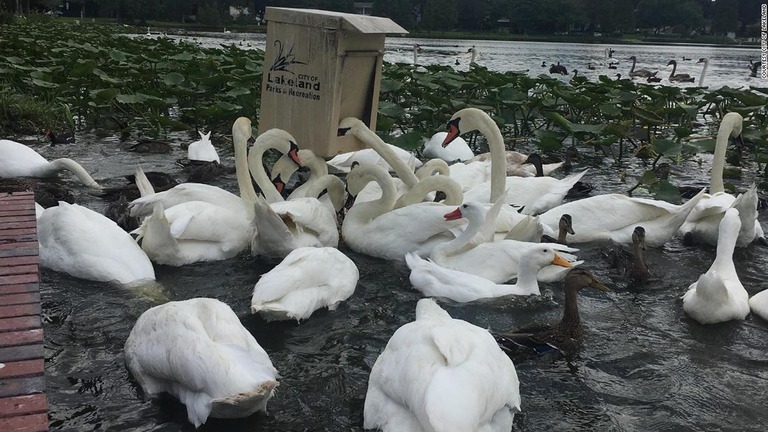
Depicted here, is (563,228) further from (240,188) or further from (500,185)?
(240,188)

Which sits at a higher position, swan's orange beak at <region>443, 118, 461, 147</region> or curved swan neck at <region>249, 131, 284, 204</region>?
swan's orange beak at <region>443, 118, 461, 147</region>

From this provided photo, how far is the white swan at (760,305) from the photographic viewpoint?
5.36 m

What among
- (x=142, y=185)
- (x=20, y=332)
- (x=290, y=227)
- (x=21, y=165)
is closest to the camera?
(x=20, y=332)

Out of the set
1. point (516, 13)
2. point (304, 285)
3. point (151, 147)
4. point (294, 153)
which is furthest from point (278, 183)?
point (516, 13)

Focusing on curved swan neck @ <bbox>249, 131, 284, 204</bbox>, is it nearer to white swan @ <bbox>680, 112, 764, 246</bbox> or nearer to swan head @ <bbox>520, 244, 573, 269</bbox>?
swan head @ <bbox>520, 244, 573, 269</bbox>

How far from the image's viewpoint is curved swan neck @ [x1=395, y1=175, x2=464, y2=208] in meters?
7.05

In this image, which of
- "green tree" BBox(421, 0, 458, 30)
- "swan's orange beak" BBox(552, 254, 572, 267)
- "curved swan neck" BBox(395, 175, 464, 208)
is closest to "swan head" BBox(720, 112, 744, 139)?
"curved swan neck" BBox(395, 175, 464, 208)

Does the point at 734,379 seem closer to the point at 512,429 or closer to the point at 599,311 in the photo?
the point at 599,311

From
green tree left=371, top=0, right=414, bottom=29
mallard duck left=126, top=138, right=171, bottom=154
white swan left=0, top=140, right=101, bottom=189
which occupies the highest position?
white swan left=0, top=140, right=101, bottom=189

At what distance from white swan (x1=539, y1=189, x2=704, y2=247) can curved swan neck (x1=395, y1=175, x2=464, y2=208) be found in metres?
0.77

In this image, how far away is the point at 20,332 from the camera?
311 cm

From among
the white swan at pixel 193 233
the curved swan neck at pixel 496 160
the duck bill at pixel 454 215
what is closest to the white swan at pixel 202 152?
the white swan at pixel 193 233

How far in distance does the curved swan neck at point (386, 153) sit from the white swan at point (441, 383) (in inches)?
142

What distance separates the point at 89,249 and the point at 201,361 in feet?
7.18
